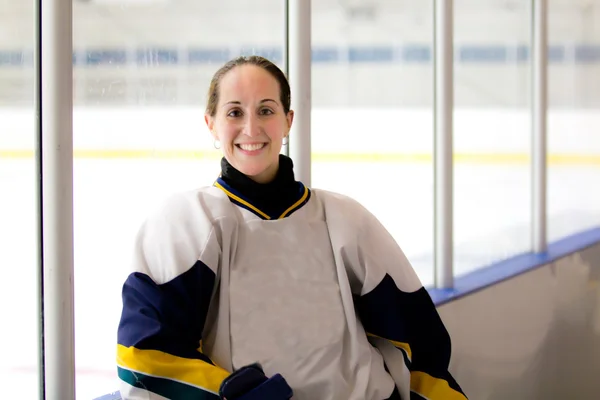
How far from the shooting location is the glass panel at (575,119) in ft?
12.1

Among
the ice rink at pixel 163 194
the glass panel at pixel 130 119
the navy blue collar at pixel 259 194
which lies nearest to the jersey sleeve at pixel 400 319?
the navy blue collar at pixel 259 194

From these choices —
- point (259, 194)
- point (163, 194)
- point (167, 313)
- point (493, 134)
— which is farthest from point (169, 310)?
point (493, 134)

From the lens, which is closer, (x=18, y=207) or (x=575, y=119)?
(x=18, y=207)

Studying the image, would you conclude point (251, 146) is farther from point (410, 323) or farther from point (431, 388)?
point (431, 388)

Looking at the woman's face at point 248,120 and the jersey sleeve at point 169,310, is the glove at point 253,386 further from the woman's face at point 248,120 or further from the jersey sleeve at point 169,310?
the woman's face at point 248,120


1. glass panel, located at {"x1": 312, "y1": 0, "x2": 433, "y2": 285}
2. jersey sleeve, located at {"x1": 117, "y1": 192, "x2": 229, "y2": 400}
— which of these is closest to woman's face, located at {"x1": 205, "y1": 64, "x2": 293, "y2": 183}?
jersey sleeve, located at {"x1": 117, "y1": 192, "x2": 229, "y2": 400}

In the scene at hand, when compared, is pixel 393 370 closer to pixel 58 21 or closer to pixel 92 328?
pixel 92 328

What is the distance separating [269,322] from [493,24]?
2.30m

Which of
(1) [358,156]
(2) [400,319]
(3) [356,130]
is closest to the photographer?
(2) [400,319]

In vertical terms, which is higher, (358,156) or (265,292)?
(358,156)

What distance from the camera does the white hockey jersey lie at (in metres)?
1.15

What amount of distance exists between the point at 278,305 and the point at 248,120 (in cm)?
33

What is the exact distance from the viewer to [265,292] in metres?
1.29

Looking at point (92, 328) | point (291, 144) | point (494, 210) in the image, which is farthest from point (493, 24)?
point (92, 328)
